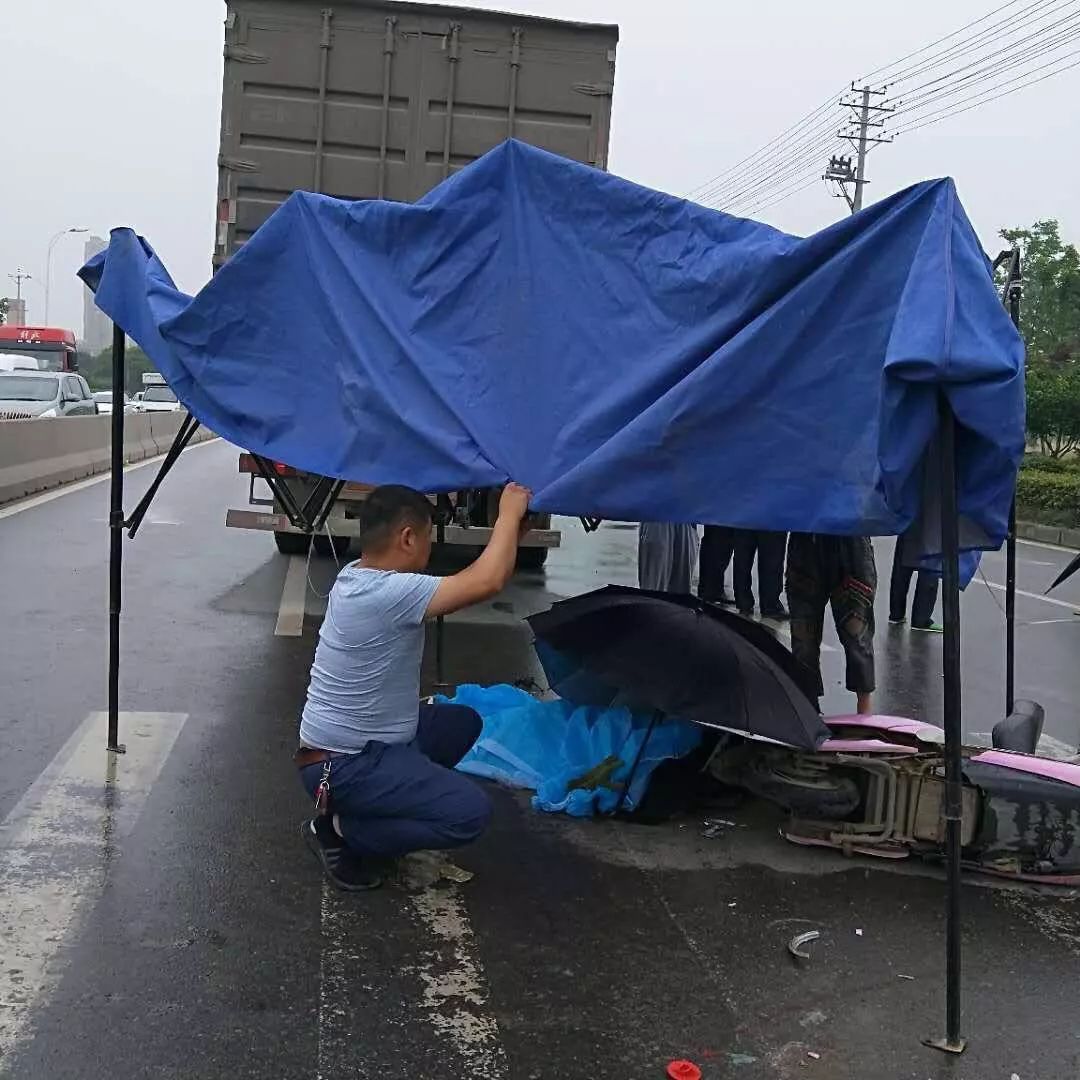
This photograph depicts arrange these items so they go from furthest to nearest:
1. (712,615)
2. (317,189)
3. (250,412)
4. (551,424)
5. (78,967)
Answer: (317,189)
(712,615)
(250,412)
(551,424)
(78,967)

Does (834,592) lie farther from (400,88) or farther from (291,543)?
(291,543)

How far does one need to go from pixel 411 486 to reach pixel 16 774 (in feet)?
7.77

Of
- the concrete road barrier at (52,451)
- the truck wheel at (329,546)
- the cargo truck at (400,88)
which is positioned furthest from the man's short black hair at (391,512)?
the concrete road barrier at (52,451)

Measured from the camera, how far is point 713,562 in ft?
33.0

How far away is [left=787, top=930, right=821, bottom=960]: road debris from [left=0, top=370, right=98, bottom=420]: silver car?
21.1m

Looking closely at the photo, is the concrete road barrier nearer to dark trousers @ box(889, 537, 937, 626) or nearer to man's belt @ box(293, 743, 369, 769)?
dark trousers @ box(889, 537, 937, 626)

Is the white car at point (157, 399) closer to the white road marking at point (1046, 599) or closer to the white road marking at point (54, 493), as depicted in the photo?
the white road marking at point (54, 493)

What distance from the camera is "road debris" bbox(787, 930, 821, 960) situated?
3979 mm

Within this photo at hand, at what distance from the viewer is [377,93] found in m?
9.88

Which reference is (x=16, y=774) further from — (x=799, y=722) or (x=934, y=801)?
(x=934, y=801)

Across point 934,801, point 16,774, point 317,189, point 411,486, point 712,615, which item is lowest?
point 16,774

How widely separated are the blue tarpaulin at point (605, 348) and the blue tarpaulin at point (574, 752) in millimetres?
1511

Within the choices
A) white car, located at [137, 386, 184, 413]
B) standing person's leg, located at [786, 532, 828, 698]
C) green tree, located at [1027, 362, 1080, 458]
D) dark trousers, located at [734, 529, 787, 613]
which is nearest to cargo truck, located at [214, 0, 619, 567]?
dark trousers, located at [734, 529, 787, 613]

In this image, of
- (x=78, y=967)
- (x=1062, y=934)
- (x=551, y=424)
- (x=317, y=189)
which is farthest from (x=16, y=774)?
(x=317, y=189)
